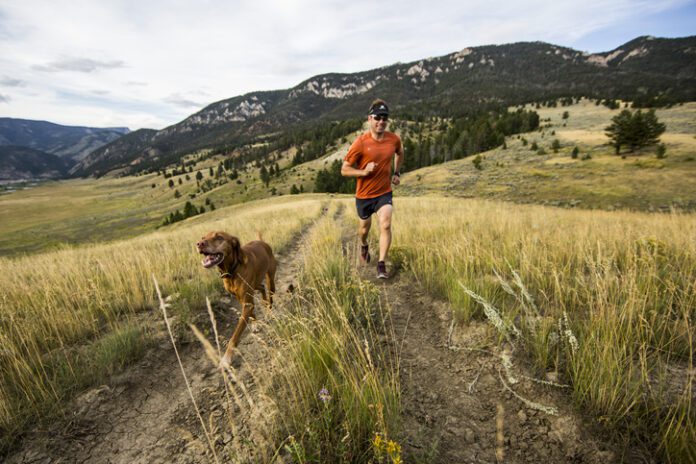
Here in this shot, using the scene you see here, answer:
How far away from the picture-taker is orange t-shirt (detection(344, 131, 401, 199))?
520 centimetres

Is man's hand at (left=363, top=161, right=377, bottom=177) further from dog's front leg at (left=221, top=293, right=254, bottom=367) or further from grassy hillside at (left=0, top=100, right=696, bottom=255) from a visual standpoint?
grassy hillside at (left=0, top=100, right=696, bottom=255)

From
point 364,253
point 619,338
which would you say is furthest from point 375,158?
point 619,338

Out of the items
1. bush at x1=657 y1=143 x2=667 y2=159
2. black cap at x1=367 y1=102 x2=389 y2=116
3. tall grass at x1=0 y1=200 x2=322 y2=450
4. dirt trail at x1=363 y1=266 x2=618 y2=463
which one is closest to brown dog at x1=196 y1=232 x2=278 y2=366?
tall grass at x1=0 y1=200 x2=322 y2=450

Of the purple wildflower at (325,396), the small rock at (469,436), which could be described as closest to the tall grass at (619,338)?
the small rock at (469,436)

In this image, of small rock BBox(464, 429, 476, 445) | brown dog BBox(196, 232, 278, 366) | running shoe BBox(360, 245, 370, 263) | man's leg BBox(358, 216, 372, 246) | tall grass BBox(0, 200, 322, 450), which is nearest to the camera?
small rock BBox(464, 429, 476, 445)

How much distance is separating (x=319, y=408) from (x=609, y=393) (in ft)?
5.97

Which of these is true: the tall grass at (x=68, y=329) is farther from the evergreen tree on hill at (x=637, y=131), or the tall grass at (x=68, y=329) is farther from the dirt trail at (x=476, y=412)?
the evergreen tree on hill at (x=637, y=131)

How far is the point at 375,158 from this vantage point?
5227 millimetres

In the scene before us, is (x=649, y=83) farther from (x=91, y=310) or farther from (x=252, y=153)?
(x=91, y=310)

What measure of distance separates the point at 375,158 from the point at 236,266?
3222 millimetres

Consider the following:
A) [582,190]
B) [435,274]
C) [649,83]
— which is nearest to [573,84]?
Answer: [649,83]

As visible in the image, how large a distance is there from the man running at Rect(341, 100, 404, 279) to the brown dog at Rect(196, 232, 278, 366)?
2184 mm

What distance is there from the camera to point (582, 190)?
2644cm

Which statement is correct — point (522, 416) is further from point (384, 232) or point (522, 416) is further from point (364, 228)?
point (364, 228)
